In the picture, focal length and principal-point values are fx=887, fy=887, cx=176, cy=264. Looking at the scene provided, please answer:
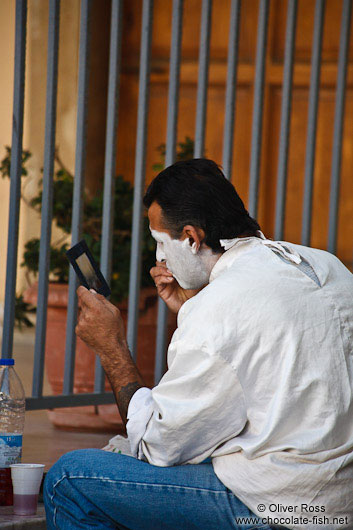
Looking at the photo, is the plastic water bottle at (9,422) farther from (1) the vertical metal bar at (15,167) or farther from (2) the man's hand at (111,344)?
(2) the man's hand at (111,344)

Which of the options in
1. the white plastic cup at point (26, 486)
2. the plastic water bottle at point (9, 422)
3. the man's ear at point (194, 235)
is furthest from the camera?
the plastic water bottle at point (9, 422)

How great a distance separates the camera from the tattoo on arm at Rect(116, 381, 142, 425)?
205 cm

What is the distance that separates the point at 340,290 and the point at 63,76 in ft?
11.4

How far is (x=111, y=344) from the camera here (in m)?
2.16

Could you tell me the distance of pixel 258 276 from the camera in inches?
73.7

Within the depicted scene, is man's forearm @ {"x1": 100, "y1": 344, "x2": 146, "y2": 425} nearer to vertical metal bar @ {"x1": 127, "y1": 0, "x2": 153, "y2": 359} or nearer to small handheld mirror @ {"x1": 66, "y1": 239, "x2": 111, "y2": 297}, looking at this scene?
small handheld mirror @ {"x1": 66, "y1": 239, "x2": 111, "y2": 297}

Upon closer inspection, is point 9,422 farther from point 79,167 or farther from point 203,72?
point 203,72

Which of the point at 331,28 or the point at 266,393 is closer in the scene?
the point at 266,393

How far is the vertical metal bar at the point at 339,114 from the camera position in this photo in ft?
11.6

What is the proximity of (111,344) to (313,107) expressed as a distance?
1.74 m

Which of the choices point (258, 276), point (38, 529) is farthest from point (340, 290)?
point (38, 529)

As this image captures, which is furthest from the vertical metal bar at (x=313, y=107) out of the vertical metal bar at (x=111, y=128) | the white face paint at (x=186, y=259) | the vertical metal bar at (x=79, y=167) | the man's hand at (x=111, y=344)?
the man's hand at (x=111, y=344)

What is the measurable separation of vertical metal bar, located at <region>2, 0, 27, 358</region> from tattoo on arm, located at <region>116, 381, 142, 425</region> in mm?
831

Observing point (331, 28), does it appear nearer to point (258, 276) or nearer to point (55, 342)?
point (55, 342)
